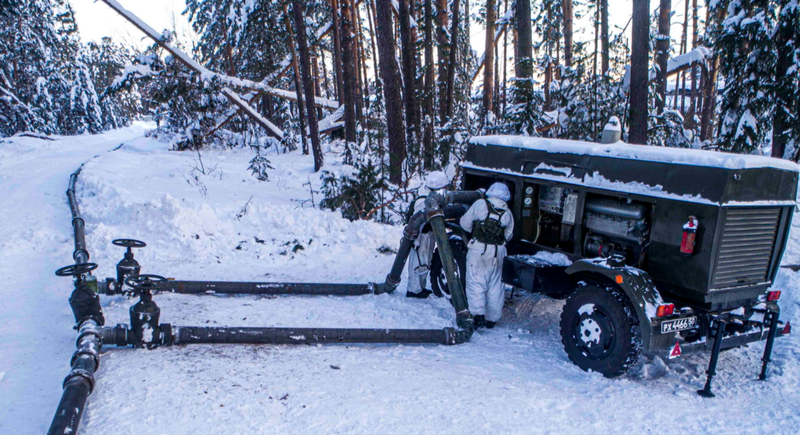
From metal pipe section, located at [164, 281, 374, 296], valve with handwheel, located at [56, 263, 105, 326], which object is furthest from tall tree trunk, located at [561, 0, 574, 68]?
valve with handwheel, located at [56, 263, 105, 326]

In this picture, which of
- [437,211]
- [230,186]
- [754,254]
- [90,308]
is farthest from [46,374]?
[230,186]

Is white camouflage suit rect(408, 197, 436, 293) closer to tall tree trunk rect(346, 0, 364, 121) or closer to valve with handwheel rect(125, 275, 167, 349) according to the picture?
Answer: valve with handwheel rect(125, 275, 167, 349)

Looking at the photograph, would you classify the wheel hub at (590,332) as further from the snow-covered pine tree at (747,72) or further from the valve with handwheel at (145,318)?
the snow-covered pine tree at (747,72)

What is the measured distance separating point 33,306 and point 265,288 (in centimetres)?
250

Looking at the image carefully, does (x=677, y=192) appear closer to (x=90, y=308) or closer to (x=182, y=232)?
(x=90, y=308)

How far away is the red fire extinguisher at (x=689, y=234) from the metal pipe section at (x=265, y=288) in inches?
147

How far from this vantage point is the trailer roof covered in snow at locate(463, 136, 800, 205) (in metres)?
3.76

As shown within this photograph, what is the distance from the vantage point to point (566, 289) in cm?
508

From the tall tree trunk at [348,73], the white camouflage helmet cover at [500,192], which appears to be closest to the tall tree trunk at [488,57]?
the tall tree trunk at [348,73]

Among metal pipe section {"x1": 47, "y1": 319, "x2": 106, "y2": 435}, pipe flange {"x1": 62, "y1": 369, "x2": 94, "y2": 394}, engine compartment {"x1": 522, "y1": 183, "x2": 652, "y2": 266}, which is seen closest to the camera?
metal pipe section {"x1": 47, "y1": 319, "x2": 106, "y2": 435}

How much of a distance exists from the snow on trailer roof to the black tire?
1495 mm

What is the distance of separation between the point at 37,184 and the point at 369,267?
1016 cm

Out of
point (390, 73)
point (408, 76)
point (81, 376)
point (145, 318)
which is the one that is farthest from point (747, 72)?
point (81, 376)

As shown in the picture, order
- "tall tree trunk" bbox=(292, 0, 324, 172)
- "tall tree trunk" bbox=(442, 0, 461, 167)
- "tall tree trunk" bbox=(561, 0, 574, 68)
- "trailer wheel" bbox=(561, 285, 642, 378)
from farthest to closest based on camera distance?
"tall tree trunk" bbox=(561, 0, 574, 68) → "tall tree trunk" bbox=(292, 0, 324, 172) → "tall tree trunk" bbox=(442, 0, 461, 167) → "trailer wheel" bbox=(561, 285, 642, 378)
